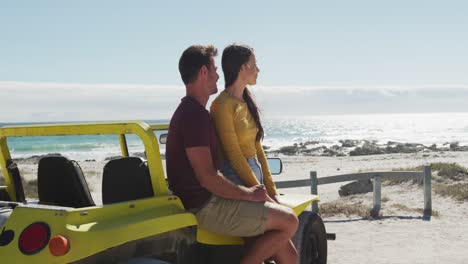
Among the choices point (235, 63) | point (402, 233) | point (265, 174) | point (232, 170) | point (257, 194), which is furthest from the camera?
point (402, 233)

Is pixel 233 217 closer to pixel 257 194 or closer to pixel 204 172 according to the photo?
pixel 257 194

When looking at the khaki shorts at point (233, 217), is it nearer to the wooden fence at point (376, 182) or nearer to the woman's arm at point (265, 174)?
the woman's arm at point (265, 174)

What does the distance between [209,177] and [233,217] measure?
0.37 meters

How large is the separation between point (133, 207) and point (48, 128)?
105cm

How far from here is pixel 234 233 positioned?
411 centimetres

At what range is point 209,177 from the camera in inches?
150

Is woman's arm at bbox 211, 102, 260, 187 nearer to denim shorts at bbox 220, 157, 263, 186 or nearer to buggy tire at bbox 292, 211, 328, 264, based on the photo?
denim shorts at bbox 220, 157, 263, 186

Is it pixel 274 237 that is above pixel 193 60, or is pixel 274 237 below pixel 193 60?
below

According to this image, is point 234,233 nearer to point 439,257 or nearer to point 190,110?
point 190,110

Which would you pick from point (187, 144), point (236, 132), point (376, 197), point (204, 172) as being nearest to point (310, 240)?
point (236, 132)

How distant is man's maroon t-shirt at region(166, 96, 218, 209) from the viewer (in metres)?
3.81

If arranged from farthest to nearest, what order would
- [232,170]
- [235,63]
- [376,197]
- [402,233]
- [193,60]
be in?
[376,197], [402,233], [235,63], [232,170], [193,60]

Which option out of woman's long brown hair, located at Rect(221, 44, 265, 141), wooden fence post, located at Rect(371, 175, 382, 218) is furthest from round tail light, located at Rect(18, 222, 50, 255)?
wooden fence post, located at Rect(371, 175, 382, 218)

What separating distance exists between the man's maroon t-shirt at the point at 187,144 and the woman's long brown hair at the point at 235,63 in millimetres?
577
